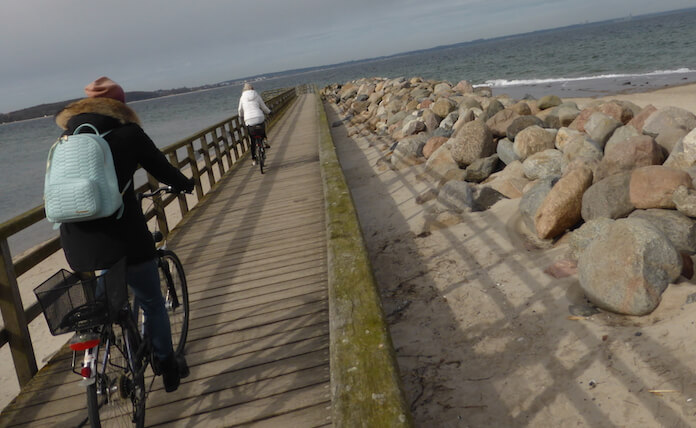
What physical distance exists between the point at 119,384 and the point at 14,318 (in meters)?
1.44

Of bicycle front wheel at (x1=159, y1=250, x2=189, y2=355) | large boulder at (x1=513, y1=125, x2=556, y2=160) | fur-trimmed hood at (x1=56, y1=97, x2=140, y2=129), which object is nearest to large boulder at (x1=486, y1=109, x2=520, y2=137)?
large boulder at (x1=513, y1=125, x2=556, y2=160)

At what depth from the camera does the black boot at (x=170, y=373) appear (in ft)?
9.50

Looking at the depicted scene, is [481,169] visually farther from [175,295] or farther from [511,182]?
[175,295]

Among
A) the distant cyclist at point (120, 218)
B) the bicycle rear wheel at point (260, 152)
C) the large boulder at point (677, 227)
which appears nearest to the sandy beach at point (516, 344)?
the large boulder at point (677, 227)

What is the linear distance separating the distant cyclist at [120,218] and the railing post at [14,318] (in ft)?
4.13

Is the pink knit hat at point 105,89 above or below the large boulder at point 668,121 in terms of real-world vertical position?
above

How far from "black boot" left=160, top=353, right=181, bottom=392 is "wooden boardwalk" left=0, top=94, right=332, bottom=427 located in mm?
104

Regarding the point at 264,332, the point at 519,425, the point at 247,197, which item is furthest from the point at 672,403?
the point at 247,197

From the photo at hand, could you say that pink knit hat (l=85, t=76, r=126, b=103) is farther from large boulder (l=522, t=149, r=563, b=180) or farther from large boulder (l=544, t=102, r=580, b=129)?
large boulder (l=544, t=102, r=580, b=129)

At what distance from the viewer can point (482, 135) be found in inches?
372

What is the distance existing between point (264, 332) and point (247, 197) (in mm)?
4871

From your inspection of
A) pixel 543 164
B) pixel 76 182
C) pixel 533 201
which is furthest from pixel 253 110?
pixel 76 182

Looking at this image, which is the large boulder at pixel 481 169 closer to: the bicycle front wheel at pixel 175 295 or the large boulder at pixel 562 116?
the large boulder at pixel 562 116

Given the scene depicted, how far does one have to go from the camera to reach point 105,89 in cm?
247
